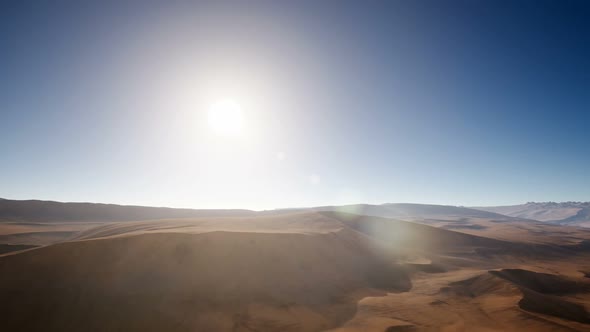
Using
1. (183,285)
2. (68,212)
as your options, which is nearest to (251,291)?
(183,285)

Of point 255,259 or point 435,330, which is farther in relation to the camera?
point 255,259

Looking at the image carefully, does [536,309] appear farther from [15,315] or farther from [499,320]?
[15,315]

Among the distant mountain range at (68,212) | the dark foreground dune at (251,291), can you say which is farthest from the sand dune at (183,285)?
the distant mountain range at (68,212)

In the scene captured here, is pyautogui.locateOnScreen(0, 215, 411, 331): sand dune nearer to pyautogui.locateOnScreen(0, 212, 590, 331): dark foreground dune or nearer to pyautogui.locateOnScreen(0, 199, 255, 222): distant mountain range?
pyautogui.locateOnScreen(0, 212, 590, 331): dark foreground dune

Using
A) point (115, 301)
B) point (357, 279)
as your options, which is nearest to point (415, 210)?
point (357, 279)

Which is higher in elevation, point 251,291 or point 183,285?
point 183,285

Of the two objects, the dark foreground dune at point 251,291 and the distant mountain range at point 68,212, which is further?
the distant mountain range at point 68,212

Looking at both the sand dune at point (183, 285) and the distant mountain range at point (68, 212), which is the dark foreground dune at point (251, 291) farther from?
the distant mountain range at point (68, 212)

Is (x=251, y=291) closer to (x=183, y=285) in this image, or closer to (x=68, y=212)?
(x=183, y=285)
